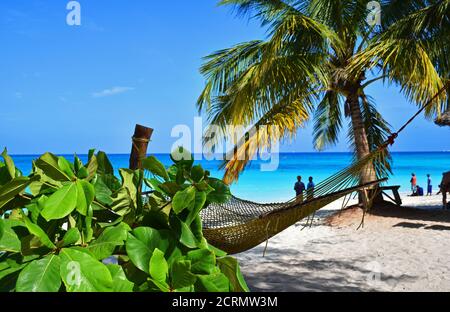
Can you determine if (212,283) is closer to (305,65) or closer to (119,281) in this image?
(119,281)

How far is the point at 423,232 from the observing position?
17.5 ft

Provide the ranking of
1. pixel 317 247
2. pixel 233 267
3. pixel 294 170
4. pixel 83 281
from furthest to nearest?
pixel 294 170
pixel 317 247
pixel 233 267
pixel 83 281

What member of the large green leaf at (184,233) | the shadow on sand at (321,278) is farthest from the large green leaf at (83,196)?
the shadow on sand at (321,278)

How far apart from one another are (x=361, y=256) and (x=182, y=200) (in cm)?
431

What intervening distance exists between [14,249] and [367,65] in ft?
18.8

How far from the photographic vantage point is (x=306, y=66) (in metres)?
5.08

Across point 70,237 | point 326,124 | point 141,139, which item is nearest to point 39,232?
point 70,237

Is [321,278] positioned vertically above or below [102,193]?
below

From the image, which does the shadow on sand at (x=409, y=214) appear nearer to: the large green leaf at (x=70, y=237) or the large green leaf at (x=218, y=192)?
the large green leaf at (x=218, y=192)

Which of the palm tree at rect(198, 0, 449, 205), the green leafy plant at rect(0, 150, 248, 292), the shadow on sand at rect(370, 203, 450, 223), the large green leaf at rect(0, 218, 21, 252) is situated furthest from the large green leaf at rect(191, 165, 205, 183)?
the shadow on sand at rect(370, 203, 450, 223)

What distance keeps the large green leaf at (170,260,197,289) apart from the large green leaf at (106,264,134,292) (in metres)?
0.04

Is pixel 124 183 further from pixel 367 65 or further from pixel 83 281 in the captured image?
pixel 367 65

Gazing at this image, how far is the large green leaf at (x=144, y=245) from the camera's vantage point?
437 millimetres
